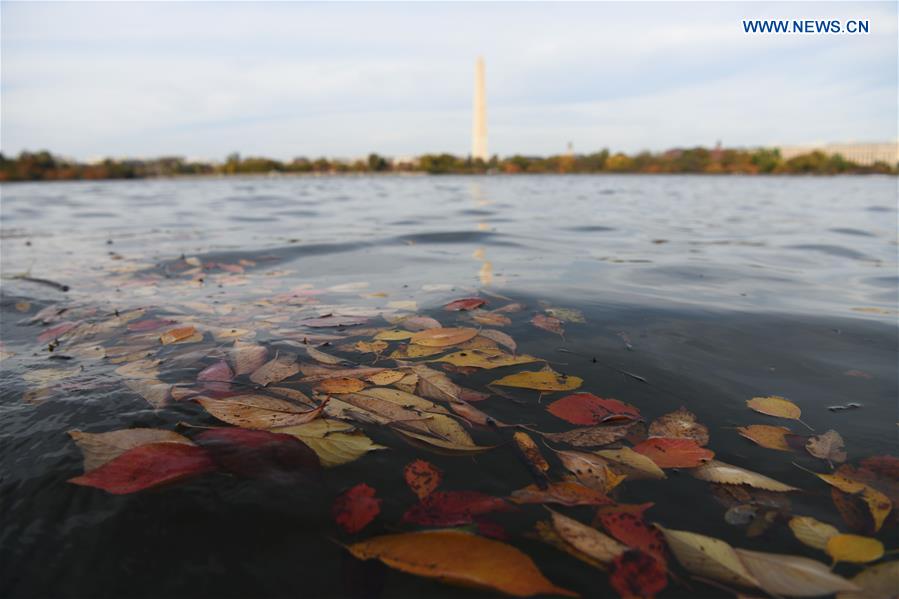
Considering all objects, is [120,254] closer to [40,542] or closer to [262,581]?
[40,542]

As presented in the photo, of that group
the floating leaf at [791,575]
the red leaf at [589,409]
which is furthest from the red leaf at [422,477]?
the floating leaf at [791,575]

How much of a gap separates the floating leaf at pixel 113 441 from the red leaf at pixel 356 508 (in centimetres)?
33

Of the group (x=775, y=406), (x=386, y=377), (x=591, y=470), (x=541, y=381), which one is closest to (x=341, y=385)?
(x=386, y=377)

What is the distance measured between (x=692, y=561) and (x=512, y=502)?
0.89 ft

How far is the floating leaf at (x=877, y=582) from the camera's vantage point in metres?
0.67

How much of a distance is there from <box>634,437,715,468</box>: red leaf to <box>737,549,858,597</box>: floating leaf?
0.22 meters

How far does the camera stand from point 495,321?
69.2 inches

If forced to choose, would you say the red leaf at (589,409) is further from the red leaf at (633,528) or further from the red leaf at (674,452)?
the red leaf at (633,528)

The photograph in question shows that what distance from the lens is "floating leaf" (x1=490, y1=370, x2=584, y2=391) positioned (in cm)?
123

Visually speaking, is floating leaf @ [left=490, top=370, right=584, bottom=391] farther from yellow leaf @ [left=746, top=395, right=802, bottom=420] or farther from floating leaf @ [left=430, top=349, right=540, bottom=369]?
yellow leaf @ [left=746, top=395, right=802, bottom=420]

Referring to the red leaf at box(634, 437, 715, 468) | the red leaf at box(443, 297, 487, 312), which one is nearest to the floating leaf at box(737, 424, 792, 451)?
the red leaf at box(634, 437, 715, 468)

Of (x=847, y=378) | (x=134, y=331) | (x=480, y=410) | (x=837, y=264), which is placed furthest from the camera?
(x=837, y=264)

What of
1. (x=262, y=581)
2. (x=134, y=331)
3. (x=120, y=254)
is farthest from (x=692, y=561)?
(x=120, y=254)

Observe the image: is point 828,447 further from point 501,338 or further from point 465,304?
point 465,304
